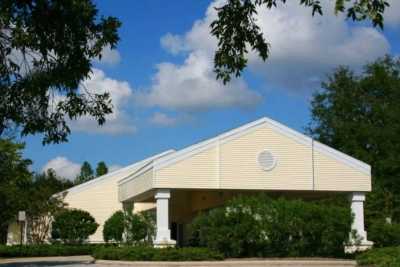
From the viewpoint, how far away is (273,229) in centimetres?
2758

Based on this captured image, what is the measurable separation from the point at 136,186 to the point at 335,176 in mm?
9957

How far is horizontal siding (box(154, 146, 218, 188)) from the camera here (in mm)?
31344

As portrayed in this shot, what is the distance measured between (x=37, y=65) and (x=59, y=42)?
174cm

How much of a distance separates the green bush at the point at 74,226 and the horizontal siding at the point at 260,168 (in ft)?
47.4

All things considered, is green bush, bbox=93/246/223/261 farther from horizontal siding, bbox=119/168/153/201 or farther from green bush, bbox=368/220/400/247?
green bush, bbox=368/220/400/247

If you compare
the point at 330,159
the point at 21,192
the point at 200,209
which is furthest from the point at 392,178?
the point at 21,192

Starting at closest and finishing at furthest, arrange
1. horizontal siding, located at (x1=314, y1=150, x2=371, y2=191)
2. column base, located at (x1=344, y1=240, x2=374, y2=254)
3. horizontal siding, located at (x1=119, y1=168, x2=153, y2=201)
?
column base, located at (x1=344, y1=240, x2=374, y2=254) → horizontal siding, located at (x1=119, y1=168, x2=153, y2=201) → horizontal siding, located at (x1=314, y1=150, x2=371, y2=191)

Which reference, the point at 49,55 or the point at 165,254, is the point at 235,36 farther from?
the point at 165,254

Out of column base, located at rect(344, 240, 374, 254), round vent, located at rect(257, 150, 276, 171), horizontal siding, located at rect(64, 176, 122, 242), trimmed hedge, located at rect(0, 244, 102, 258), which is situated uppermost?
round vent, located at rect(257, 150, 276, 171)

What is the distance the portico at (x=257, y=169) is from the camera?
31453mm

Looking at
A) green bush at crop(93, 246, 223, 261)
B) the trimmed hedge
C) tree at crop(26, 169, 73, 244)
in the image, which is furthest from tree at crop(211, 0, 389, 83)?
tree at crop(26, 169, 73, 244)

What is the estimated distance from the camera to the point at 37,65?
11.1 meters

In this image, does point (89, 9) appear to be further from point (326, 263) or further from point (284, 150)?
point (284, 150)

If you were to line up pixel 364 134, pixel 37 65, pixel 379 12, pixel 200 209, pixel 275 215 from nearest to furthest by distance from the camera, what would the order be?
1. pixel 379 12
2. pixel 37 65
3. pixel 275 215
4. pixel 200 209
5. pixel 364 134
